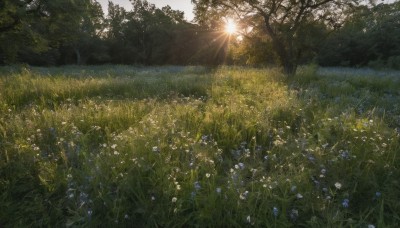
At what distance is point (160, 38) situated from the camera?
171 ft

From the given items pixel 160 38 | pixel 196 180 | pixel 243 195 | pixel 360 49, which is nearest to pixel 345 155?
pixel 243 195

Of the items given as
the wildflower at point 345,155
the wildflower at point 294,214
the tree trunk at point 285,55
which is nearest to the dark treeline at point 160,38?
the tree trunk at point 285,55

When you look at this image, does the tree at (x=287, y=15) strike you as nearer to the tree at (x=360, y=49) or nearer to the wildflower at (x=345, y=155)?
the wildflower at (x=345, y=155)

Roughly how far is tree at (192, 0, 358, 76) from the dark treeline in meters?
0.50

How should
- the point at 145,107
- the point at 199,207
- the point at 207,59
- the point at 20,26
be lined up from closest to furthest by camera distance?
the point at 199,207 < the point at 145,107 < the point at 20,26 < the point at 207,59

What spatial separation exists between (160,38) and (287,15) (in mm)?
38596

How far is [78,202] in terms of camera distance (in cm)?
288

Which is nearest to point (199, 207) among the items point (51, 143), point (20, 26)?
point (51, 143)

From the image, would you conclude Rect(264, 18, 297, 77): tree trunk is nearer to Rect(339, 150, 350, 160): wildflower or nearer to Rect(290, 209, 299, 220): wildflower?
Rect(339, 150, 350, 160): wildflower

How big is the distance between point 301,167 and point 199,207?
1338mm

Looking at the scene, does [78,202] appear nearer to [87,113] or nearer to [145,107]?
[87,113]

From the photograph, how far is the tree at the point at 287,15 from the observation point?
52.4ft

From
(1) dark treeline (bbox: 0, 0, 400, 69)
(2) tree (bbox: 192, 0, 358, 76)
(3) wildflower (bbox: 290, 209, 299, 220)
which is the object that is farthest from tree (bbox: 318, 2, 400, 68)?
(3) wildflower (bbox: 290, 209, 299, 220)

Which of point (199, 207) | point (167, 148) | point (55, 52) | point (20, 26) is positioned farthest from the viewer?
point (55, 52)
